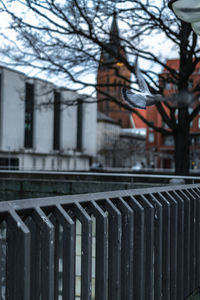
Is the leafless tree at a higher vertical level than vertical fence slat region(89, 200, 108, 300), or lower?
higher

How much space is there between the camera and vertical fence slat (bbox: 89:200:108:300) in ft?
8.71

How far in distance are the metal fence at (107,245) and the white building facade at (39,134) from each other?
42075 mm

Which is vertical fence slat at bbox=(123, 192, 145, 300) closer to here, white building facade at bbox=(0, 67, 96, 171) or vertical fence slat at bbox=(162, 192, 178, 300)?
vertical fence slat at bbox=(162, 192, 178, 300)

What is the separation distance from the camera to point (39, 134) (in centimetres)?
6512

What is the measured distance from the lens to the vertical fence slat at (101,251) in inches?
104

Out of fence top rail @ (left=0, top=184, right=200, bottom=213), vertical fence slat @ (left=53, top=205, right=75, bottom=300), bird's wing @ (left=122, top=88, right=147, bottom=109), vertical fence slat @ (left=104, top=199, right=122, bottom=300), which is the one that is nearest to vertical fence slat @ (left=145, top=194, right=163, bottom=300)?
fence top rail @ (left=0, top=184, right=200, bottom=213)

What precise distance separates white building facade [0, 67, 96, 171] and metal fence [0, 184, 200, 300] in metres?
42.1

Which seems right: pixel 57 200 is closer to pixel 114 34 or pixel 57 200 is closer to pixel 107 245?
pixel 107 245

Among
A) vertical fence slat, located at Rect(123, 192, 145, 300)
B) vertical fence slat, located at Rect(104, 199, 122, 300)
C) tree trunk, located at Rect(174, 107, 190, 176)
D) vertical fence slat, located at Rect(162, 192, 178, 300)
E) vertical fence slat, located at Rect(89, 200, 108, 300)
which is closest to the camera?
vertical fence slat, located at Rect(89, 200, 108, 300)

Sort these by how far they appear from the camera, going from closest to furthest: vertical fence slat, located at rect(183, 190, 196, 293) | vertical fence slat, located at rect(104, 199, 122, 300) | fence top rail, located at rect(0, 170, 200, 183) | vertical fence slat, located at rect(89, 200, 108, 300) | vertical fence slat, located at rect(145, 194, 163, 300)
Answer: vertical fence slat, located at rect(89, 200, 108, 300) < vertical fence slat, located at rect(104, 199, 122, 300) < vertical fence slat, located at rect(145, 194, 163, 300) < vertical fence slat, located at rect(183, 190, 196, 293) < fence top rail, located at rect(0, 170, 200, 183)

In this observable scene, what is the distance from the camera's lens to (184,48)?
14.2m

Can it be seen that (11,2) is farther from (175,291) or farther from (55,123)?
(55,123)

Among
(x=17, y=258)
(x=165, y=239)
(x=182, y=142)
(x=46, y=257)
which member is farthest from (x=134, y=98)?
(x=182, y=142)

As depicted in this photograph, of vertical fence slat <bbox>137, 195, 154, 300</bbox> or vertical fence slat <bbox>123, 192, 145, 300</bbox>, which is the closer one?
vertical fence slat <bbox>123, 192, 145, 300</bbox>
